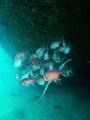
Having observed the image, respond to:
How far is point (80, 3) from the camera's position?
3672 millimetres

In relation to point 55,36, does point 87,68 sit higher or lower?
lower

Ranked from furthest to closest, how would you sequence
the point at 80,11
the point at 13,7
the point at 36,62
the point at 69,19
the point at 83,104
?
the point at 83,104 → the point at 13,7 → the point at 36,62 → the point at 69,19 → the point at 80,11

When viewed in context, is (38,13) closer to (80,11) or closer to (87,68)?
(80,11)

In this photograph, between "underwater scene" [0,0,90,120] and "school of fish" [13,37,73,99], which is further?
"school of fish" [13,37,73,99]

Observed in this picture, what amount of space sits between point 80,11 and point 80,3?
12.9 inches

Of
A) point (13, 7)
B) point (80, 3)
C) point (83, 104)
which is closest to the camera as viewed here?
point (80, 3)

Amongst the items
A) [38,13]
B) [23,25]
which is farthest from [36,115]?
[38,13]

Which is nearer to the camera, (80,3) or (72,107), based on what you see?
(80,3)

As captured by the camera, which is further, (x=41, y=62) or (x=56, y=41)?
(x=41, y=62)

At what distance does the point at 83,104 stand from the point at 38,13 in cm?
672

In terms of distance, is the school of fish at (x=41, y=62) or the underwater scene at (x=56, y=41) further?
the school of fish at (x=41, y=62)

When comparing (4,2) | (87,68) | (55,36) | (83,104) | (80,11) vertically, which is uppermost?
(4,2)

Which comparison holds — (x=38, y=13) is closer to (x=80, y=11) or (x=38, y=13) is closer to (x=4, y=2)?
(x=80, y=11)

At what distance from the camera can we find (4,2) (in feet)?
17.5
